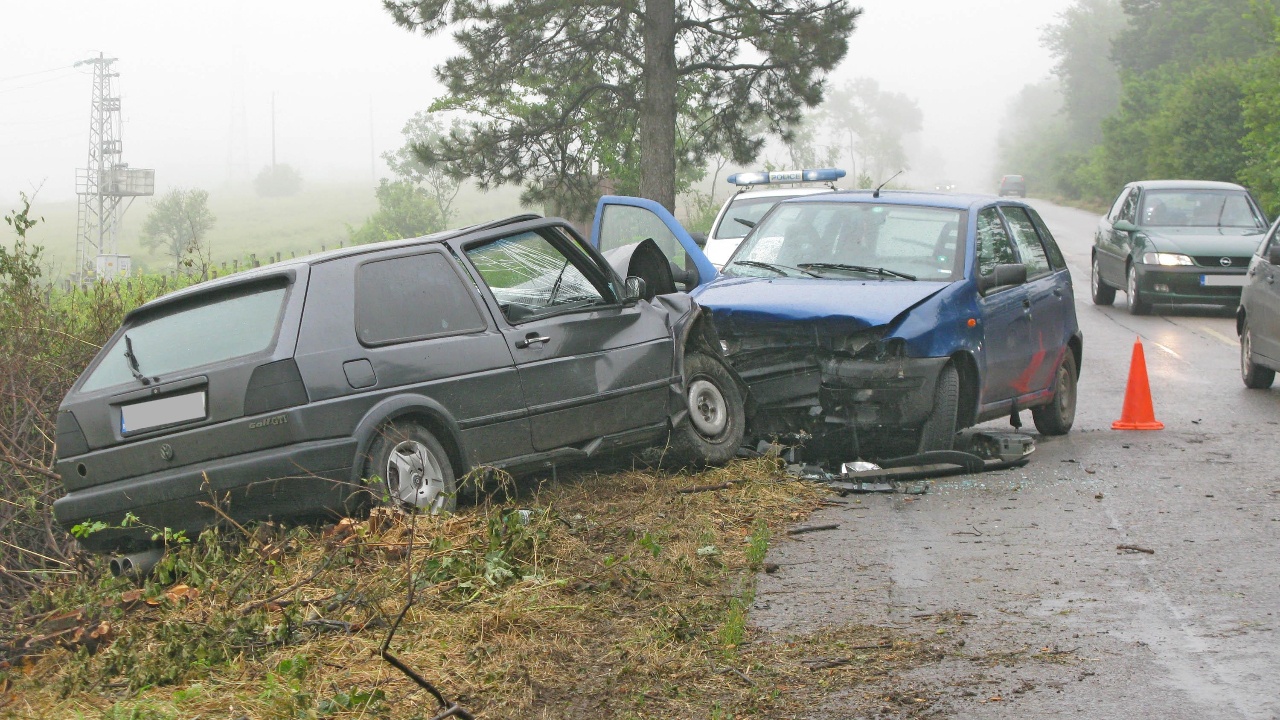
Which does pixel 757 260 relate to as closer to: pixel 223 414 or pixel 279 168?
pixel 223 414

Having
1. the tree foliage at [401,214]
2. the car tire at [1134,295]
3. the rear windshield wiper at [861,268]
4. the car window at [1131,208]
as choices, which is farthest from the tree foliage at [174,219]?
the rear windshield wiper at [861,268]

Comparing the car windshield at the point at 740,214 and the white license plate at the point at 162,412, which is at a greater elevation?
the car windshield at the point at 740,214

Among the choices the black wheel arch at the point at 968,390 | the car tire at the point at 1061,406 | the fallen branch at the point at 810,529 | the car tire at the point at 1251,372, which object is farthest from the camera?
the car tire at the point at 1251,372

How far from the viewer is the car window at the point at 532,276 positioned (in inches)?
287

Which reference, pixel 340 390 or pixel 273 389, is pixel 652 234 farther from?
pixel 273 389

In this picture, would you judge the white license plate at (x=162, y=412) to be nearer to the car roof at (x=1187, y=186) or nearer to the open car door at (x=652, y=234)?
the open car door at (x=652, y=234)

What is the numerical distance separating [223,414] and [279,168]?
505ft

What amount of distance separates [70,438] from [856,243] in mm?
5493

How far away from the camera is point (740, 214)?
1684 centimetres

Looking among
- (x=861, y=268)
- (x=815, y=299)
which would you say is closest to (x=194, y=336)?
(x=815, y=299)

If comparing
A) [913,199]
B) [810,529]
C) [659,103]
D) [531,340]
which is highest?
[659,103]

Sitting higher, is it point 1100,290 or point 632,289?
point 632,289

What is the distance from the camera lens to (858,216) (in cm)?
988

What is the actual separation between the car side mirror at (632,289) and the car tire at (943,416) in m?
1.98
